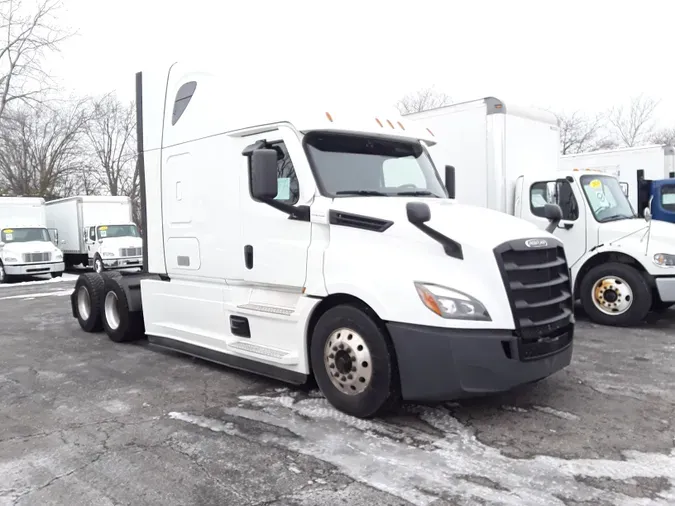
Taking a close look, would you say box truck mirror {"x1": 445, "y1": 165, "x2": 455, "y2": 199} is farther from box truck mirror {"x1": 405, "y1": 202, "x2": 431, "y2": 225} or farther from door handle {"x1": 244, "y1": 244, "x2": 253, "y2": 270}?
door handle {"x1": 244, "y1": 244, "x2": 253, "y2": 270}

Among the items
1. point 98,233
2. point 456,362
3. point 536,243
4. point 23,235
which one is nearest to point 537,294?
point 536,243

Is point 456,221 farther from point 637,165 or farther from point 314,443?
point 637,165

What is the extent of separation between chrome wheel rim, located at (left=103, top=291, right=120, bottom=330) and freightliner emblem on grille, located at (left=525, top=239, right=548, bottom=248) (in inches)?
226

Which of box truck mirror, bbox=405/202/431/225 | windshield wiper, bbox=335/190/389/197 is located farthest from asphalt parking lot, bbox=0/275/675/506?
windshield wiper, bbox=335/190/389/197

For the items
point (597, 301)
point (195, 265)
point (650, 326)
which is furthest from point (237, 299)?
point (650, 326)

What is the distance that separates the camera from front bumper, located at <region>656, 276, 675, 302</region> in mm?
7918

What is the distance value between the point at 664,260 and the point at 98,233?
21351mm

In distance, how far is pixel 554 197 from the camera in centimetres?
896

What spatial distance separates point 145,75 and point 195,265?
2.55 m

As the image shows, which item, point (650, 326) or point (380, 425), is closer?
point (380, 425)

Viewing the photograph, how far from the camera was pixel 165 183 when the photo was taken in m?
6.76

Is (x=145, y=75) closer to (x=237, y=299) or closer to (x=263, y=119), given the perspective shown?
(x=263, y=119)

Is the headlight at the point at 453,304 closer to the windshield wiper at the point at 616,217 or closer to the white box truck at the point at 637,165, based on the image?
the windshield wiper at the point at 616,217

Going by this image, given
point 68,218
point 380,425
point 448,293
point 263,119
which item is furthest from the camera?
point 68,218
